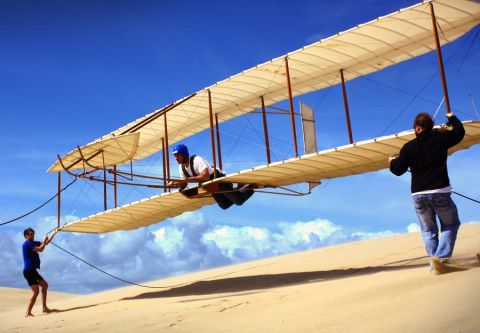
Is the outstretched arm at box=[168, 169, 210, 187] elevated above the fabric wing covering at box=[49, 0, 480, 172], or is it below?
below

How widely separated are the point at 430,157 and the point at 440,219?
75 cm

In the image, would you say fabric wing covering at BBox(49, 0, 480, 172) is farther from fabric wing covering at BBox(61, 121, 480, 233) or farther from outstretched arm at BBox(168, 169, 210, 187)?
outstretched arm at BBox(168, 169, 210, 187)

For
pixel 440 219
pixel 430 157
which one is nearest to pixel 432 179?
pixel 430 157

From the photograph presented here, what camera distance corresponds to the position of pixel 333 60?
11547mm

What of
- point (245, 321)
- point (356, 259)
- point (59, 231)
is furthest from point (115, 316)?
point (59, 231)

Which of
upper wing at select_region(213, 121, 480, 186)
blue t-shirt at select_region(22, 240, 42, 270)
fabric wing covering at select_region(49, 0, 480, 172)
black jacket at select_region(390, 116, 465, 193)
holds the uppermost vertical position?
fabric wing covering at select_region(49, 0, 480, 172)

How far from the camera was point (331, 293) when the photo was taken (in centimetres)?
605

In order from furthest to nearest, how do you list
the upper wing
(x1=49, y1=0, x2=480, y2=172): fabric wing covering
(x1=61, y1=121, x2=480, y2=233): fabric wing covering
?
(x1=49, y1=0, x2=480, y2=172): fabric wing covering < (x1=61, y1=121, x2=480, y2=233): fabric wing covering < the upper wing

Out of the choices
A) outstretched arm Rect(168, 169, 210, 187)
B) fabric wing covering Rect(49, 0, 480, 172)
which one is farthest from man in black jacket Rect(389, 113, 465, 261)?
outstretched arm Rect(168, 169, 210, 187)

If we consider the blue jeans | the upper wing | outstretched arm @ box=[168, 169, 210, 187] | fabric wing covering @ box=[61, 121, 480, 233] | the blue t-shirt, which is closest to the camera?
the blue jeans

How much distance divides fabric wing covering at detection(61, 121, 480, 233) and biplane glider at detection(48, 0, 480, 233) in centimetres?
2

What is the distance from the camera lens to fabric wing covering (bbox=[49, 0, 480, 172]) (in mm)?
9977

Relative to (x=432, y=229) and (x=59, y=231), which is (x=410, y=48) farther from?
(x=59, y=231)

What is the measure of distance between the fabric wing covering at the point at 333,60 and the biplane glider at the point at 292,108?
2 cm
